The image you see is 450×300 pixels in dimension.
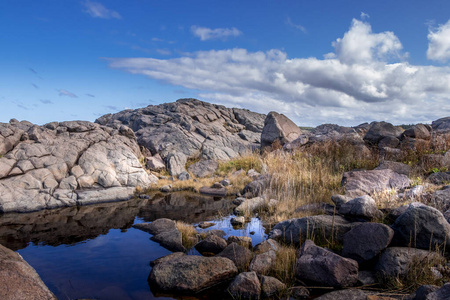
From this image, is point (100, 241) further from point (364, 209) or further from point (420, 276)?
point (420, 276)

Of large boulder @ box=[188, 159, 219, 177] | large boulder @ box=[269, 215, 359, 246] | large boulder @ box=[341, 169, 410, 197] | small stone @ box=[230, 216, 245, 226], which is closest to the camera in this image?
large boulder @ box=[269, 215, 359, 246]

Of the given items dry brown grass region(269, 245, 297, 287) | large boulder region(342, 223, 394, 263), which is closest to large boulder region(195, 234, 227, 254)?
dry brown grass region(269, 245, 297, 287)

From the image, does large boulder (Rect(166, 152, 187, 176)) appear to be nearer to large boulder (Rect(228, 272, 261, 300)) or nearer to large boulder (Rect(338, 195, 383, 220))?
large boulder (Rect(338, 195, 383, 220))

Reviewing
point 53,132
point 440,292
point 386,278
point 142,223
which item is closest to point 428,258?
point 386,278

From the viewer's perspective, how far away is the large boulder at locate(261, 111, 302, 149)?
83.5ft

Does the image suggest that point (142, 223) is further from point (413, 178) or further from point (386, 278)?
point (413, 178)

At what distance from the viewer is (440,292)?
4219 mm

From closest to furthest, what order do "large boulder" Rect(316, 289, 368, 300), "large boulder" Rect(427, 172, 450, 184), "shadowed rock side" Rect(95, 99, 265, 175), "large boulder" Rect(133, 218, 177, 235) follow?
"large boulder" Rect(316, 289, 368, 300)
"large boulder" Rect(133, 218, 177, 235)
"large boulder" Rect(427, 172, 450, 184)
"shadowed rock side" Rect(95, 99, 265, 175)

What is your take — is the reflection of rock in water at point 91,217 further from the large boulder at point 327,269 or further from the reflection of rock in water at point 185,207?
the large boulder at point 327,269

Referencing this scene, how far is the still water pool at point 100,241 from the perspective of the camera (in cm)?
673

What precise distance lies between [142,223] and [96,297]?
5127mm

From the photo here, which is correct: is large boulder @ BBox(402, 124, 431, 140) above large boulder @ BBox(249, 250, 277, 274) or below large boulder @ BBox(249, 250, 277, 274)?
above

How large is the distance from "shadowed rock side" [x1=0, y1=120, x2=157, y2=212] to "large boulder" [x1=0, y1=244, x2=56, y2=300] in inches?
320

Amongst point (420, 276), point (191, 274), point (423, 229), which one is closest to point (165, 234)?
point (191, 274)
